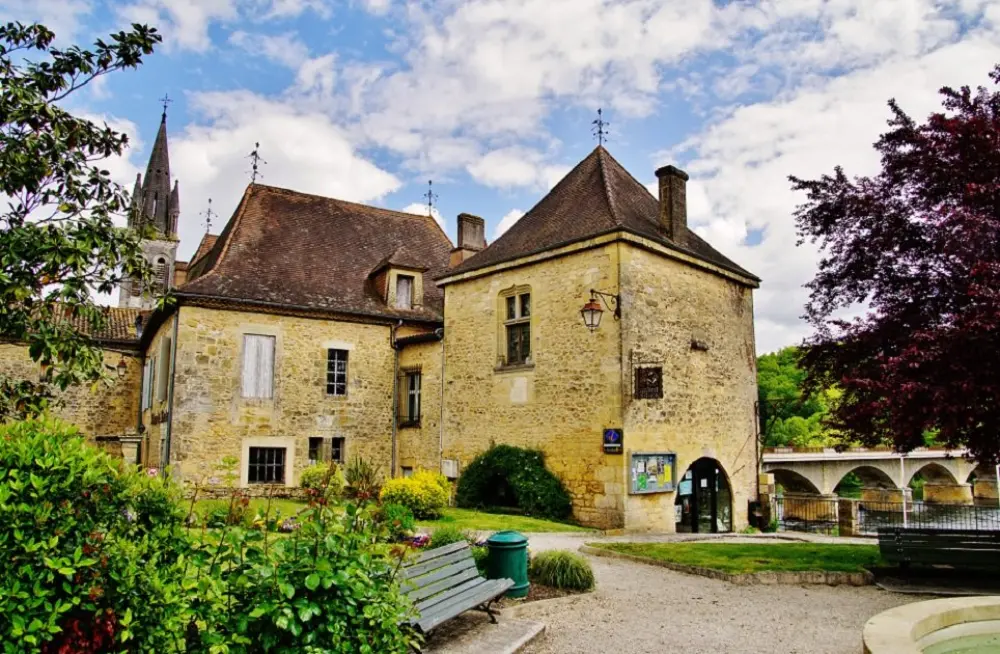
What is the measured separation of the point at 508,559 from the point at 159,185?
4844 centimetres

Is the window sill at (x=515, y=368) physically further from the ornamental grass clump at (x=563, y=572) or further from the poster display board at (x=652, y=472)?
the ornamental grass clump at (x=563, y=572)

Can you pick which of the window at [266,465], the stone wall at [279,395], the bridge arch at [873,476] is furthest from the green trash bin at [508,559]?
the bridge arch at [873,476]

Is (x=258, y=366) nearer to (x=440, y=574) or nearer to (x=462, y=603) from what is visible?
(x=440, y=574)

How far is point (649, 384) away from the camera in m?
13.8

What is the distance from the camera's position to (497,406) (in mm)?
16109

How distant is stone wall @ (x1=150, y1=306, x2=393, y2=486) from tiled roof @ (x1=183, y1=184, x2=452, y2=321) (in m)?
0.61

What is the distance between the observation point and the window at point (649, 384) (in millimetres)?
13797

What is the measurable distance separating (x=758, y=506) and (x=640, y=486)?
4.74 m

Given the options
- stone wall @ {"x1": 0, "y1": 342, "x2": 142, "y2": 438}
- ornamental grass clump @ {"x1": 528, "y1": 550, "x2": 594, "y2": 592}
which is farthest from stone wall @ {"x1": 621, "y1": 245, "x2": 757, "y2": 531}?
stone wall @ {"x1": 0, "y1": 342, "x2": 142, "y2": 438}

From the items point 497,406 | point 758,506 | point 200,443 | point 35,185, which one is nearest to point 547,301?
point 497,406

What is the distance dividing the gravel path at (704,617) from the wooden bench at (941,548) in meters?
0.68

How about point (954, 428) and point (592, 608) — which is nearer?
point (592, 608)

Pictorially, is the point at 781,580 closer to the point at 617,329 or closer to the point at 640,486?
the point at 640,486

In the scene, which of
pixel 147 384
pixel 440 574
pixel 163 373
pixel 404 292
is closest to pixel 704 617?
pixel 440 574
